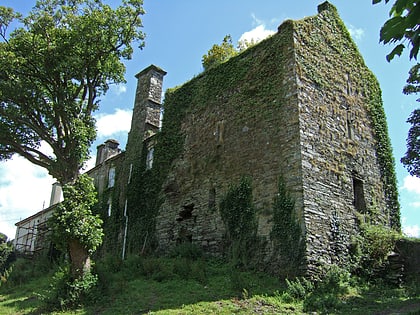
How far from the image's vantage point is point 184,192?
58.7ft

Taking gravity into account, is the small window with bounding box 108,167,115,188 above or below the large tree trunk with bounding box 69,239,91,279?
above

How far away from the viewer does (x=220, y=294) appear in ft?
39.4

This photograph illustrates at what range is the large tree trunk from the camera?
1296 centimetres

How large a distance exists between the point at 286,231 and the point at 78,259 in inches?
244

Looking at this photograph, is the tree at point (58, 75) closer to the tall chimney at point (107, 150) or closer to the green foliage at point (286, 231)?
the green foliage at point (286, 231)

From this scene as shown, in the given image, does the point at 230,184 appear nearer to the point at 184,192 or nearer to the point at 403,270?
the point at 184,192

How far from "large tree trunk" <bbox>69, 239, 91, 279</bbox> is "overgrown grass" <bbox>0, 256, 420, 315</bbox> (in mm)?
495

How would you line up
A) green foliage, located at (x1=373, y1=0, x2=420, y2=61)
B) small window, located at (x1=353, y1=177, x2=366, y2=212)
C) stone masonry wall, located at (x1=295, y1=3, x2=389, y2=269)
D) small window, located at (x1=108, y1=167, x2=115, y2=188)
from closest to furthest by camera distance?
green foliage, located at (x1=373, y1=0, x2=420, y2=61)
stone masonry wall, located at (x1=295, y1=3, x2=389, y2=269)
small window, located at (x1=353, y1=177, x2=366, y2=212)
small window, located at (x1=108, y1=167, x2=115, y2=188)

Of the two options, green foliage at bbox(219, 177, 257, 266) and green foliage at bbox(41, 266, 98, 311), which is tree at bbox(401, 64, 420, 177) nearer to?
green foliage at bbox(219, 177, 257, 266)

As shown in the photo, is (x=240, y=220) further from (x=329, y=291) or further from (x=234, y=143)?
(x=329, y=291)

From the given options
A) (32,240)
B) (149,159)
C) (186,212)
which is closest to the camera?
(186,212)

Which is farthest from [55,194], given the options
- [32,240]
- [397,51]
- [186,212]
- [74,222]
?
[397,51]

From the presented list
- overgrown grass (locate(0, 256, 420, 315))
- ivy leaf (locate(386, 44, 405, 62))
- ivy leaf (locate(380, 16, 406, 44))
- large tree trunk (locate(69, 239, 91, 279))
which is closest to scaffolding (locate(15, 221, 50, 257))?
overgrown grass (locate(0, 256, 420, 315))

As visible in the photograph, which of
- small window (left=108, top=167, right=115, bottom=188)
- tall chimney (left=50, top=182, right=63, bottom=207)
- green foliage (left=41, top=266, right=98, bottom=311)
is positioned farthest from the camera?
tall chimney (left=50, top=182, right=63, bottom=207)
